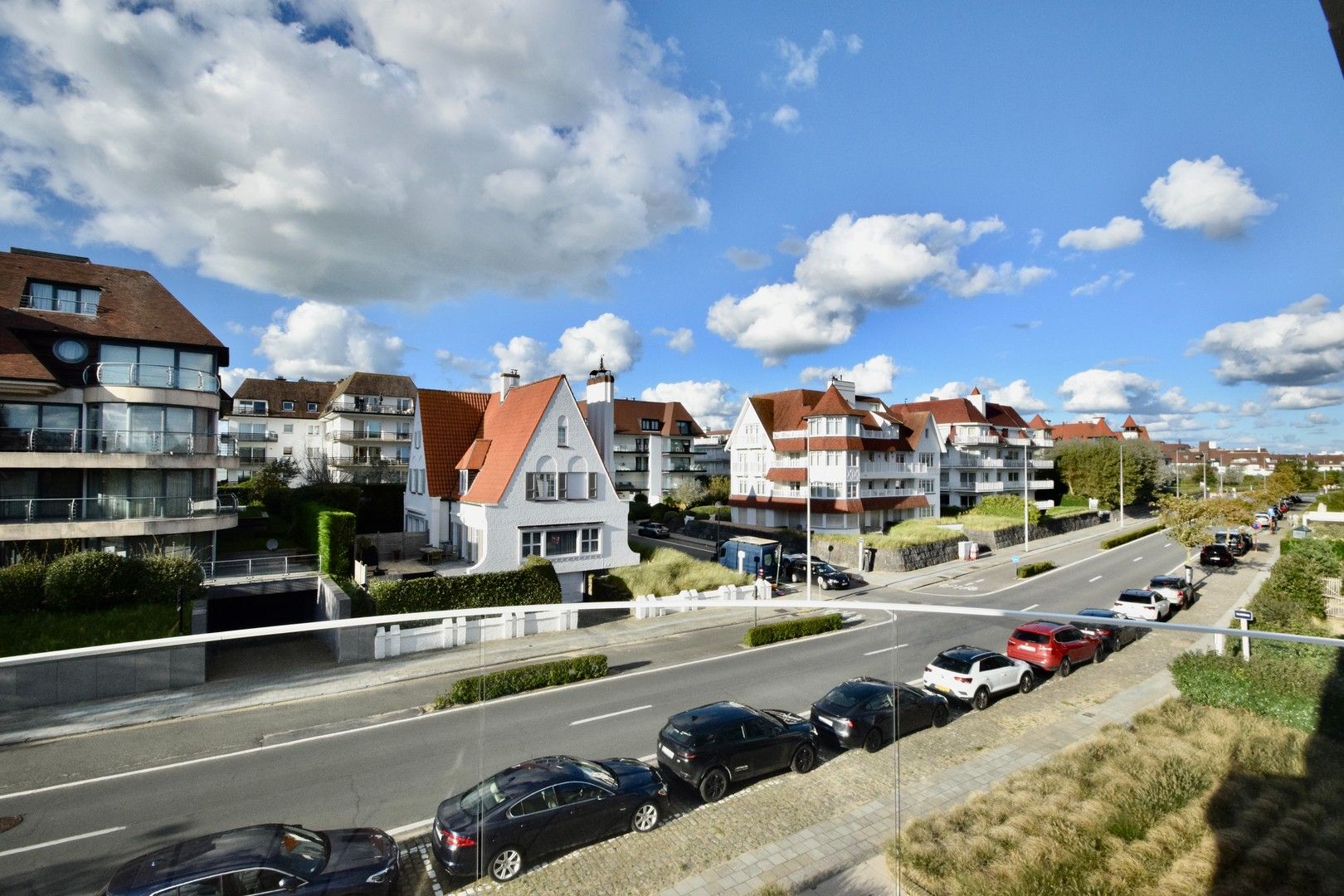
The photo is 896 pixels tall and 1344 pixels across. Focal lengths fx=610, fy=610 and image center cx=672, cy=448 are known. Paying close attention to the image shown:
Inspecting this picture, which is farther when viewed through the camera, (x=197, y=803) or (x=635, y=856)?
(x=635, y=856)

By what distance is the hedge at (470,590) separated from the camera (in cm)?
2177

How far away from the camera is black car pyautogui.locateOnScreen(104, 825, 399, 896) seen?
134 inches

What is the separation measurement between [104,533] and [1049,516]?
5530 centimetres

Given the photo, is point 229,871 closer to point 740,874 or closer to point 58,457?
point 740,874

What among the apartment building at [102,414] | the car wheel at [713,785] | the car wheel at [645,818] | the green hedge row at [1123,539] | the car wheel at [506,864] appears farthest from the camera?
the green hedge row at [1123,539]

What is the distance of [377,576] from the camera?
25547mm

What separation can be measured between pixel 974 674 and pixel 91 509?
2902cm

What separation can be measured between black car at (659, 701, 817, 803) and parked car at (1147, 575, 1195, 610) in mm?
13128

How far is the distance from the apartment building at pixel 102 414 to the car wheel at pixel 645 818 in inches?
1031

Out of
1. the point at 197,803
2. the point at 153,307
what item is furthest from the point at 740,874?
the point at 153,307

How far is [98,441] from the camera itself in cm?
2280

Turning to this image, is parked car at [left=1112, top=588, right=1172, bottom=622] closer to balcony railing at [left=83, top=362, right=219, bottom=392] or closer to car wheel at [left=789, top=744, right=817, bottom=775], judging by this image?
car wheel at [left=789, top=744, right=817, bottom=775]

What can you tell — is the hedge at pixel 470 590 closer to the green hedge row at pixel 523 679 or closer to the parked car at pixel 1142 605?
the green hedge row at pixel 523 679

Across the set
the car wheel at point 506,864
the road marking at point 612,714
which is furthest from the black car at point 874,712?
the car wheel at point 506,864
